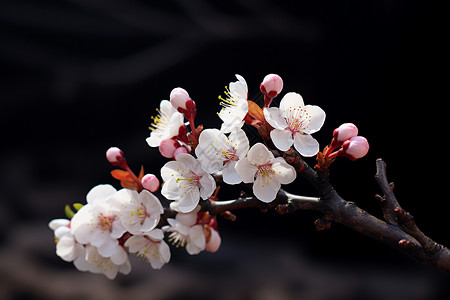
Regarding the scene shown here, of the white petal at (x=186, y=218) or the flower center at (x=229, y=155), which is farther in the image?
the white petal at (x=186, y=218)

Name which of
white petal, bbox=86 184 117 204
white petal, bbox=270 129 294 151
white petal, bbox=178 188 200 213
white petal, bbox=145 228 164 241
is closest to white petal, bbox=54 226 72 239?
white petal, bbox=86 184 117 204

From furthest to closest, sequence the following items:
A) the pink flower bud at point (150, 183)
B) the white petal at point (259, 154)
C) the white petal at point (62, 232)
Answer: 1. the white petal at point (62, 232)
2. the pink flower bud at point (150, 183)
3. the white petal at point (259, 154)

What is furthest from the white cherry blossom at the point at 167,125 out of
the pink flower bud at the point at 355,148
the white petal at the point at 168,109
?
the pink flower bud at the point at 355,148

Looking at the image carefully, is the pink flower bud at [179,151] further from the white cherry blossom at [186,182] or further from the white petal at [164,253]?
the white petal at [164,253]

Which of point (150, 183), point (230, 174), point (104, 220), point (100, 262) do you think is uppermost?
point (230, 174)

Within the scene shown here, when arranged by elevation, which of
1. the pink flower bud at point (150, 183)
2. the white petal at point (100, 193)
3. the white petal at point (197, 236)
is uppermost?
the pink flower bud at point (150, 183)

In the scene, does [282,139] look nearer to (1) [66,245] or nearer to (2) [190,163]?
(2) [190,163]

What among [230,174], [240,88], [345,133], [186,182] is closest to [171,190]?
[186,182]
